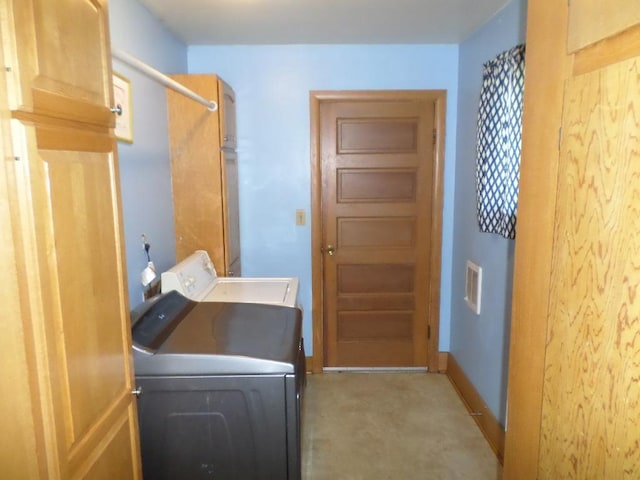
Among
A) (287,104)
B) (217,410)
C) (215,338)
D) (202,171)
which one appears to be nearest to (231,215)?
(202,171)

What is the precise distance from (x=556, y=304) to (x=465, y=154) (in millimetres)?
2124

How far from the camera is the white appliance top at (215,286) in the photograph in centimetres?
218

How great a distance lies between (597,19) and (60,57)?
3.54 ft

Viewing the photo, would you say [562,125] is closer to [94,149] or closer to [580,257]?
[580,257]

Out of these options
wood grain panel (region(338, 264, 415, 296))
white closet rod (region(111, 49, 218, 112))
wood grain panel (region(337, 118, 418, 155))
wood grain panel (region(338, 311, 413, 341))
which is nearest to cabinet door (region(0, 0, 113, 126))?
white closet rod (region(111, 49, 218, 112))

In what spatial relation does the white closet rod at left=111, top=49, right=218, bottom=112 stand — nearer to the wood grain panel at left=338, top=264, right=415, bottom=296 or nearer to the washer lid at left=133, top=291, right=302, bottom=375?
the washer lid at left=133, top=291, right=302, bottom=375

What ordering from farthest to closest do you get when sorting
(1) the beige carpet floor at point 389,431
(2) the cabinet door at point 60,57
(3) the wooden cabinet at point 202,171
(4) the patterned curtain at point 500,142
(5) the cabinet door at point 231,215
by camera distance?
(5) the cabinet door at point 231,215 → (3) the wooden cabinet at point 202,171 → (1) the beige carpet floor at point 389,431 → (4) the patterned curtain at point 500,142 → (2) the cabinet door at point 60,57

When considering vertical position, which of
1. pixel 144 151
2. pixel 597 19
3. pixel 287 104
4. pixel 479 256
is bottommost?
pixel 479 256

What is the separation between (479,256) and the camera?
2779 mm

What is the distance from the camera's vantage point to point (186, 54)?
10.2ft

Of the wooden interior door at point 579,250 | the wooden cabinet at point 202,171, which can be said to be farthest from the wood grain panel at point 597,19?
the wooden cabinet at point 202,171

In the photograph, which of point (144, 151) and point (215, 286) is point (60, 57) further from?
point (215, 286)

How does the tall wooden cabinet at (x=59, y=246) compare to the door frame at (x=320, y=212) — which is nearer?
the tall wooden cabinet at (x=59, y=246)

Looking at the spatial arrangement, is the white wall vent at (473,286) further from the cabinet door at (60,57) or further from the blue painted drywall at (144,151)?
the cabinet door at (60,57)
